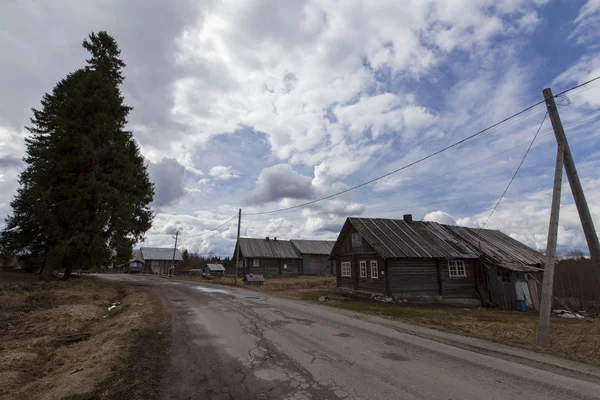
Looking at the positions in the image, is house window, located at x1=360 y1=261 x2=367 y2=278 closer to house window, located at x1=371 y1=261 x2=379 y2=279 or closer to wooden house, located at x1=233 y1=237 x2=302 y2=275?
house window, located at x1=371 y1=261 x2=379 y2=279

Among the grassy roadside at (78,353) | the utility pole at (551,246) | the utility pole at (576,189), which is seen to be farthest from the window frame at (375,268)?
the grassy roadside at (78,353)

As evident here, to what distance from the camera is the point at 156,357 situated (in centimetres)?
678

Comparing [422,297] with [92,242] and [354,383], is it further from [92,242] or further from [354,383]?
[92,242]

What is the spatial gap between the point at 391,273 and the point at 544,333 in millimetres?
14349

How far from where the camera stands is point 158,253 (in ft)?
249

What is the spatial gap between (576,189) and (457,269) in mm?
16828

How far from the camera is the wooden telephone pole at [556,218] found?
9.06 metres

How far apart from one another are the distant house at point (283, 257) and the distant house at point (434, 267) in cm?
2507

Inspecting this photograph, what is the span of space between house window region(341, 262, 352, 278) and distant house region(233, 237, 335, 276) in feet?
73.9

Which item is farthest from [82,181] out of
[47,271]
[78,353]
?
[78,353]

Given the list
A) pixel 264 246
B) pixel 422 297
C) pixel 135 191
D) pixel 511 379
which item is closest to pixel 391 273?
pixel 422 297

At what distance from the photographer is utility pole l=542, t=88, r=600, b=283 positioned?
355 inches

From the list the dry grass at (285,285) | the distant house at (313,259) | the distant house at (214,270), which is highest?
the distant house at (313,259)

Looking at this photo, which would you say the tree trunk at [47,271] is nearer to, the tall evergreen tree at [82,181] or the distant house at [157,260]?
the tall evergreen tree at [82,181]
